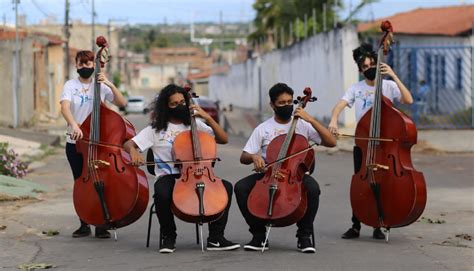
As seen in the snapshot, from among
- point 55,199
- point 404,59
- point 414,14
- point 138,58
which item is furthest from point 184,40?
point 55,199

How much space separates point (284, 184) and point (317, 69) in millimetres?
24025

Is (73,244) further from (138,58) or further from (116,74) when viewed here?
(138,58)

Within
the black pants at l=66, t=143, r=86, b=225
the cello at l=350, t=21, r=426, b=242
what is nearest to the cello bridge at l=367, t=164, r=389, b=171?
the cello at l=350, t=21, r=426, b=242

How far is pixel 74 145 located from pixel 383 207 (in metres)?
2.84

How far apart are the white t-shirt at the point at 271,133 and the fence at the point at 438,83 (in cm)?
1570

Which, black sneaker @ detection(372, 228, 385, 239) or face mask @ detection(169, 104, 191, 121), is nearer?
face mask @ detection(169, 104, 191, 121)

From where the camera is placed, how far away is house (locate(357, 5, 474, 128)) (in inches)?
1010

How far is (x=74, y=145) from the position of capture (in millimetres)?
8977

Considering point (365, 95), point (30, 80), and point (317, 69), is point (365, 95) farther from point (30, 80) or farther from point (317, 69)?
point (30, 80)

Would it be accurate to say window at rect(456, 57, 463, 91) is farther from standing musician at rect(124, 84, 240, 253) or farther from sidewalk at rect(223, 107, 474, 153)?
standing musician at rect(124, 84, 240, 253)

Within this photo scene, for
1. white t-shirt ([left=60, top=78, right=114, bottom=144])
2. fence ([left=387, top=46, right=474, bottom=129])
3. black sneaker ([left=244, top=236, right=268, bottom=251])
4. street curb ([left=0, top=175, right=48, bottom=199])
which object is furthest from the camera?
fence ([left=387, top=46, right=474, bottom=129])

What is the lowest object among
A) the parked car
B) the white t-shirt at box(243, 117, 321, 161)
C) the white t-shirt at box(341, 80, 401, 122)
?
the parked car

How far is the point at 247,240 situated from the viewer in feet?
29.2

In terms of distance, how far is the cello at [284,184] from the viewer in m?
7.88
